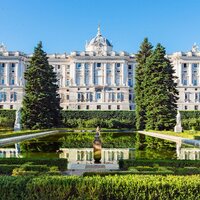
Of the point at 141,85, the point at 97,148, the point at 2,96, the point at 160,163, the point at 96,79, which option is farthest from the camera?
the point at 96,79

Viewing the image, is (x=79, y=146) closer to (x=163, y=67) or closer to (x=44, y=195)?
(x=44, y=195)

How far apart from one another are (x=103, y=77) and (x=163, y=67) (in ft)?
134

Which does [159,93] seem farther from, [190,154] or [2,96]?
[2,96]

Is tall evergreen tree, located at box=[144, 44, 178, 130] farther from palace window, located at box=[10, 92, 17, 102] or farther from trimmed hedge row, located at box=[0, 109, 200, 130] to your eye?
palace window, located at box=[10, 92, 17, 102]

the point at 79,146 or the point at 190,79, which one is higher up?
the point at 190,79

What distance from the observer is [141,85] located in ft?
139

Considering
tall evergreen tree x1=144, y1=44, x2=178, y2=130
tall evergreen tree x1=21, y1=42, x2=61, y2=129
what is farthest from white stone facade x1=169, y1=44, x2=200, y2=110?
tall evergreen tree x1=21, y1=42, x2=61, y2=129

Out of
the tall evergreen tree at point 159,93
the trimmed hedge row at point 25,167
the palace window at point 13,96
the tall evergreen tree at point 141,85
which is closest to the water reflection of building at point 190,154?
the trimmed hedge row at point 25,167

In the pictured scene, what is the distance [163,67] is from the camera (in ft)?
124

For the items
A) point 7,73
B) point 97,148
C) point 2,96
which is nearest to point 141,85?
point 97,148

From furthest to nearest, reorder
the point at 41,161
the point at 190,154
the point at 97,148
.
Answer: the point at 190,154 → the point at 97,148 → the point at 41,161

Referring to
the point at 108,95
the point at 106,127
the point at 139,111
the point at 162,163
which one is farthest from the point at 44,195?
the point at 108,95

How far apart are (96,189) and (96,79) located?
237ft

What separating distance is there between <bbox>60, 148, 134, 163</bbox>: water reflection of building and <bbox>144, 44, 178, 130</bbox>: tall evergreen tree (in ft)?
61.8
